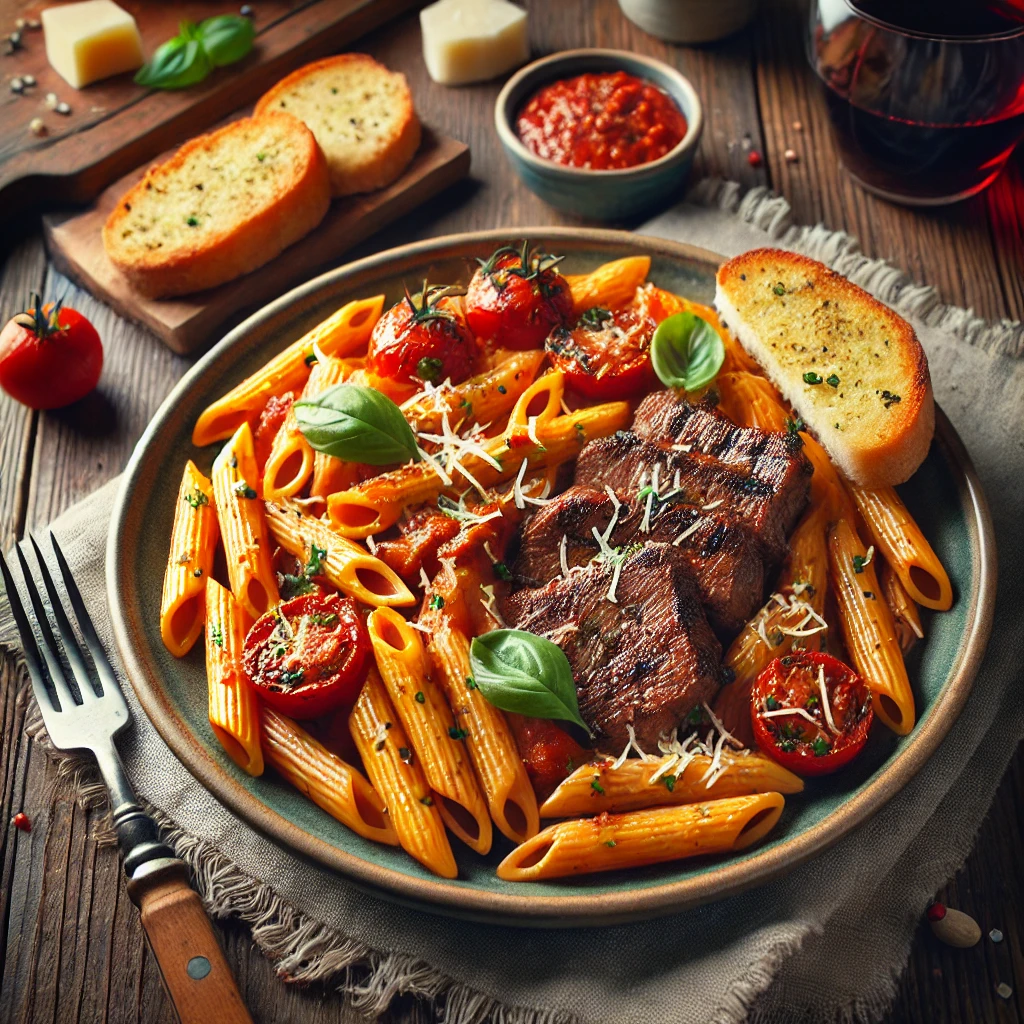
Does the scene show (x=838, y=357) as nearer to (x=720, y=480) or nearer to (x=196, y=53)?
(x=720, y=480)

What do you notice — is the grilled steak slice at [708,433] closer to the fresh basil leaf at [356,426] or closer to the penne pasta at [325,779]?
the fresh basil leaf at [356,426]

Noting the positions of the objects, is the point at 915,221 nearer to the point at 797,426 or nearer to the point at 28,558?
the point at 797,426

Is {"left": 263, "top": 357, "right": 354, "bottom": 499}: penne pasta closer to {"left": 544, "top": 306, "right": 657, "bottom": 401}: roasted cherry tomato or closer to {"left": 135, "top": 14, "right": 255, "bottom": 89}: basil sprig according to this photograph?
{"left": 544, "top": 306, "right": 657, "bottom": 401}: roasted cherry tomato

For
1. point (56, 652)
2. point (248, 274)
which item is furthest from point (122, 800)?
point (248, 274)

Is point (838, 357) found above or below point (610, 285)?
below

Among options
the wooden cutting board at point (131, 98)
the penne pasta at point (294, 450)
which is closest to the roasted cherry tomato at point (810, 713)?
the penne pasta at point (294, 450)
